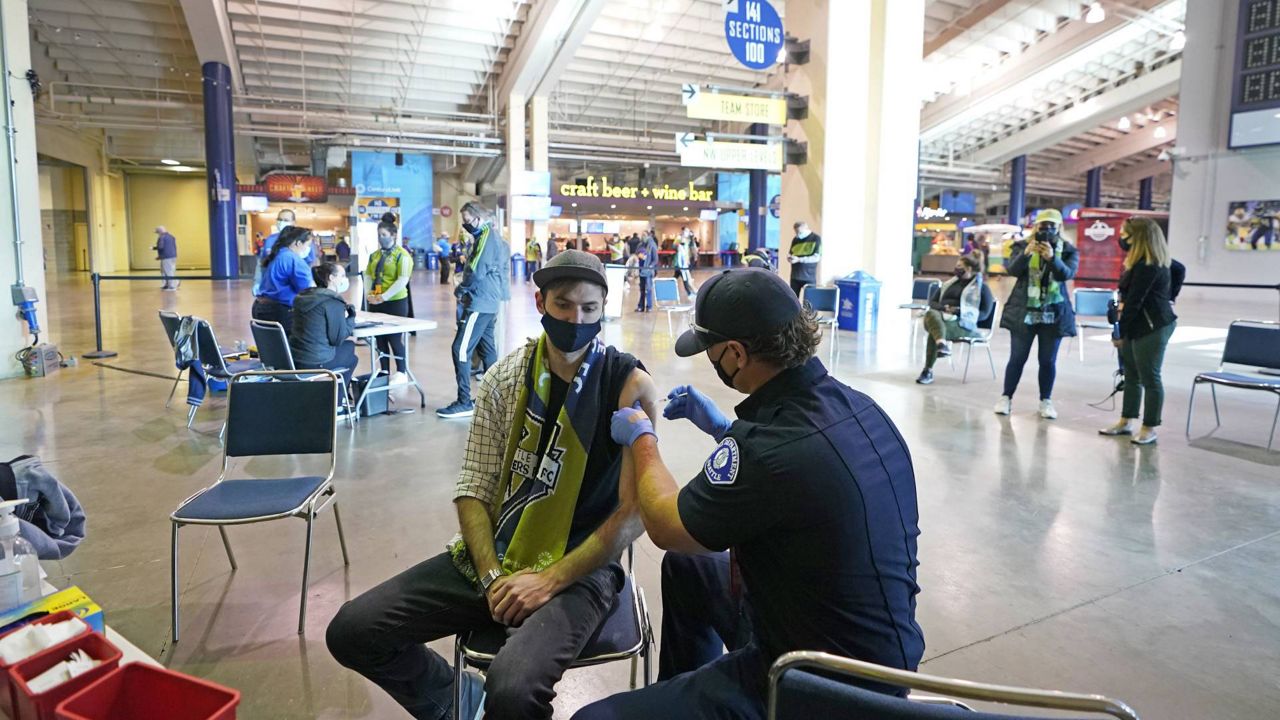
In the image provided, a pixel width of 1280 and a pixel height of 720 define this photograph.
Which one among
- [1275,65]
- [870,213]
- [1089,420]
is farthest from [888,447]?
[1275,65]

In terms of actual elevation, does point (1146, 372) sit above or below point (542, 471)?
below

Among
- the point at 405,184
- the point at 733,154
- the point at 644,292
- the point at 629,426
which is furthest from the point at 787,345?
the point at 405,184

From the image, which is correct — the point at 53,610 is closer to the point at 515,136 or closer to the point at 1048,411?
the point at 1048,411

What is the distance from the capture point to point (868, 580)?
49.7 inches

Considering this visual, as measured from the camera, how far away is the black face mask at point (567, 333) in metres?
1.94

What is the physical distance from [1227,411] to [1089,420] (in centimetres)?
127

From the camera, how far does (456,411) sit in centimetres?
559

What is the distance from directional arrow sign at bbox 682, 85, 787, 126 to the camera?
10.4 m

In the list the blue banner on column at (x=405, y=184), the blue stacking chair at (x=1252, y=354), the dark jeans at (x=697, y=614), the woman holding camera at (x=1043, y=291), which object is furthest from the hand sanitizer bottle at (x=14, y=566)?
the blue banner on column at (x=405, y=184)

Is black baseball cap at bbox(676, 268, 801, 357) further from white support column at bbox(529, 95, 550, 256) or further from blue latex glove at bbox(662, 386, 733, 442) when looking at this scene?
white support column at bbox(529, 95, 550, 256)

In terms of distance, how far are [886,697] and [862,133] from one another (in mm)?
11209

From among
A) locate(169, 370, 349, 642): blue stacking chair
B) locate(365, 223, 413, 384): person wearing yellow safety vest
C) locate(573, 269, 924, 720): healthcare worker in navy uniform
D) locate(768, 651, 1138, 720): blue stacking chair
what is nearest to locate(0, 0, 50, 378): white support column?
locate(365, 223, 413, 384): person wearing yellow safety vest

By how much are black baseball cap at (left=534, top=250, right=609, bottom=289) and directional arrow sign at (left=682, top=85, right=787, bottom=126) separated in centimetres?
861

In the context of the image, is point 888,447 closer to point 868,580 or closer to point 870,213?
point 868,580
